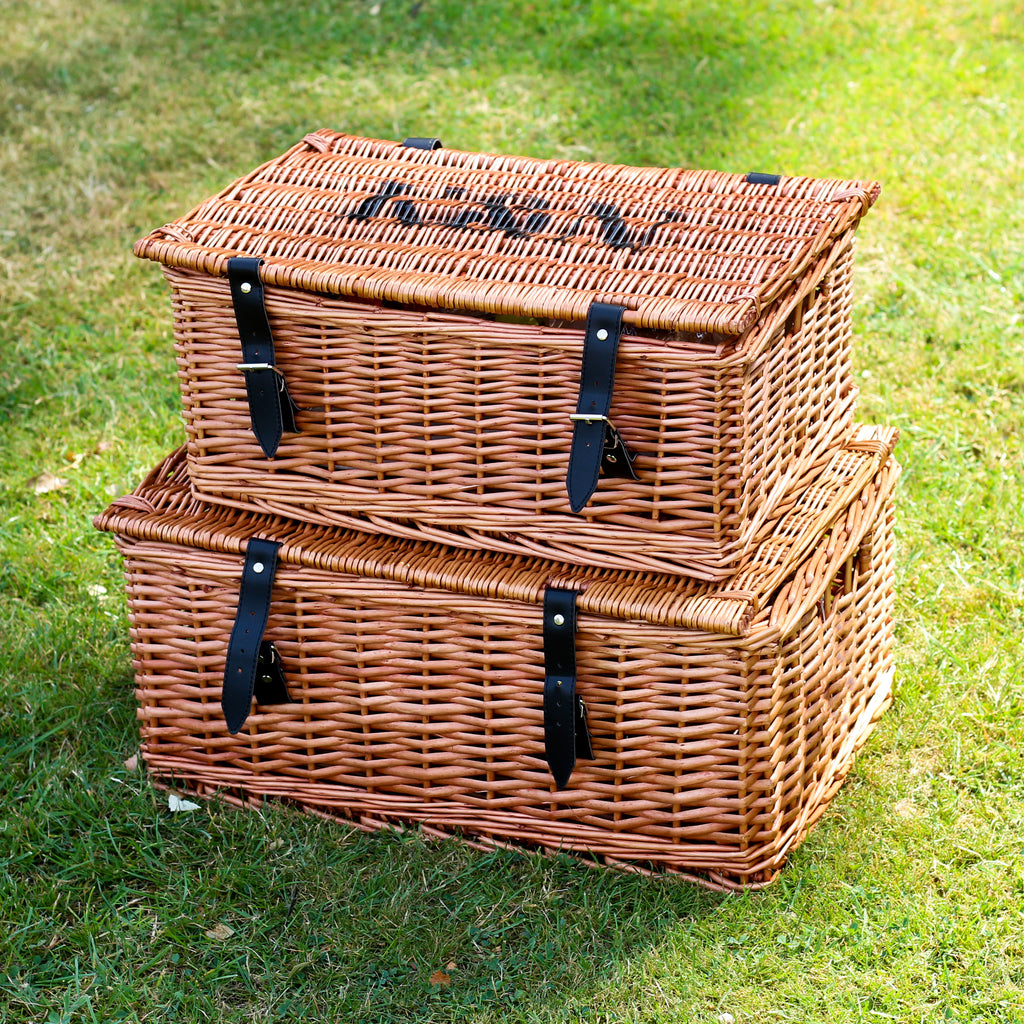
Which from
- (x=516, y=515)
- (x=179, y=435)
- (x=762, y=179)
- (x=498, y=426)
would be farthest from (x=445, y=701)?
(x=179, y=435)

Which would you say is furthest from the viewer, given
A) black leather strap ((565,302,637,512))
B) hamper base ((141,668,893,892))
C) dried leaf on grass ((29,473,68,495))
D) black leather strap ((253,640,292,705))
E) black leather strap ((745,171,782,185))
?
dried leaf on grass ((29,473,68,495))

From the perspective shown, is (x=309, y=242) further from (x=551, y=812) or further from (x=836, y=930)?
(x=836, y=930)

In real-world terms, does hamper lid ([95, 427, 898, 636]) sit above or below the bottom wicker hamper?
above

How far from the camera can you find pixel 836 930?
2.15 meters

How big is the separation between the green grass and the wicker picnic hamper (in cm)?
58

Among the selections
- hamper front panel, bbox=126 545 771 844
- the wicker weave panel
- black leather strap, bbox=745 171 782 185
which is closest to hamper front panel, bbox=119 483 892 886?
hamper front panel, bbox=126 545 771 844

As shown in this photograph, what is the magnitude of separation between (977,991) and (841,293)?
1175mm

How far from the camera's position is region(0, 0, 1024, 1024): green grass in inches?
83.1

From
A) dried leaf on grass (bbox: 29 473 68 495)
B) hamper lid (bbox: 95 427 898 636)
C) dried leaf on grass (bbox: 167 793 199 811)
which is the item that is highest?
hamper lid (bbox: 95 427 898 636)

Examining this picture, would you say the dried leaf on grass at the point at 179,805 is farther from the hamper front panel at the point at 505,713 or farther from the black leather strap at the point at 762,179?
the black leather strap at the point at 762,179

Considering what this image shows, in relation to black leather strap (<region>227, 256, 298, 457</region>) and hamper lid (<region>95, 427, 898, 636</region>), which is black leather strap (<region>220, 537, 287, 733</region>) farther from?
black leather strap (<region>227, 256, 298, 457</region>)

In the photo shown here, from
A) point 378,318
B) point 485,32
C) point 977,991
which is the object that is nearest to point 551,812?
point 977,991

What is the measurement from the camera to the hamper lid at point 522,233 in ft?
6.82

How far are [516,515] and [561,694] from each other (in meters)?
0.29
